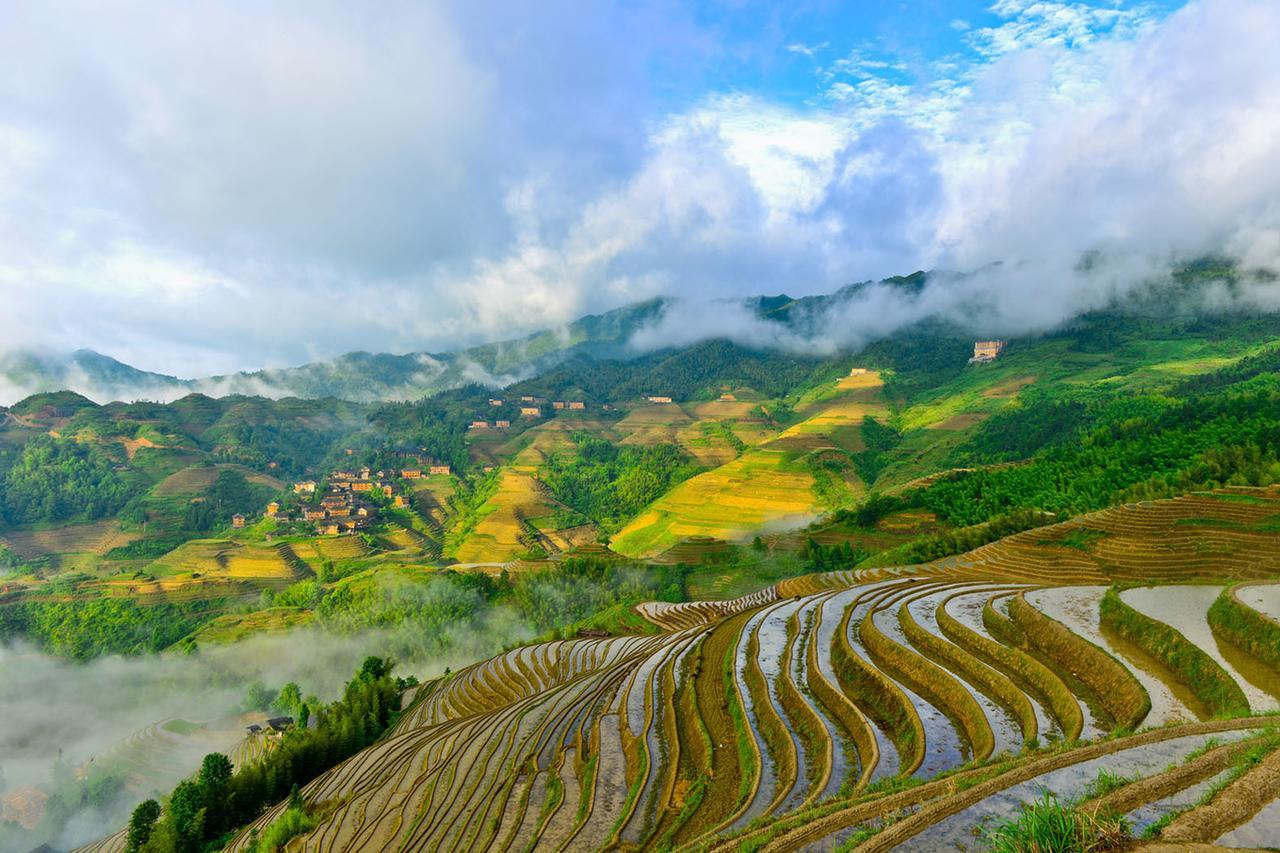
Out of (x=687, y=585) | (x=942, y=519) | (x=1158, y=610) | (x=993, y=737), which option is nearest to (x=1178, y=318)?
(x=942, y=519)

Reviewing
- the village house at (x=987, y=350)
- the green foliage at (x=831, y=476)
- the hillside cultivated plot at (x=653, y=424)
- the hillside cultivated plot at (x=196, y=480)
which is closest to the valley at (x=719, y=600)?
the hillside cultivated plot at (x=196, y=480)

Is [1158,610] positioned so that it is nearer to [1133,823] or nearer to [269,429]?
[1133,823]

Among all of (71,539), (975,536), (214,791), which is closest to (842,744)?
(214,791)

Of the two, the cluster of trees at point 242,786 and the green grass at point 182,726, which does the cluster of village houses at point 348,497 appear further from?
the cluster of trees at point 242,786

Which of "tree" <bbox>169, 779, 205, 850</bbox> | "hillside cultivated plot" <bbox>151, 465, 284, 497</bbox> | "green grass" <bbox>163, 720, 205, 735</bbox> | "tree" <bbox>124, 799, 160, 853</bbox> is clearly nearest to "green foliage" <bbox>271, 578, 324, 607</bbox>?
"green grass" <bbox>163, 720, 205, 735</bbox>

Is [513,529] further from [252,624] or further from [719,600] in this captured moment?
[719,600]

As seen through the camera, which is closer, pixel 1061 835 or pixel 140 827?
pixel 1061 835
